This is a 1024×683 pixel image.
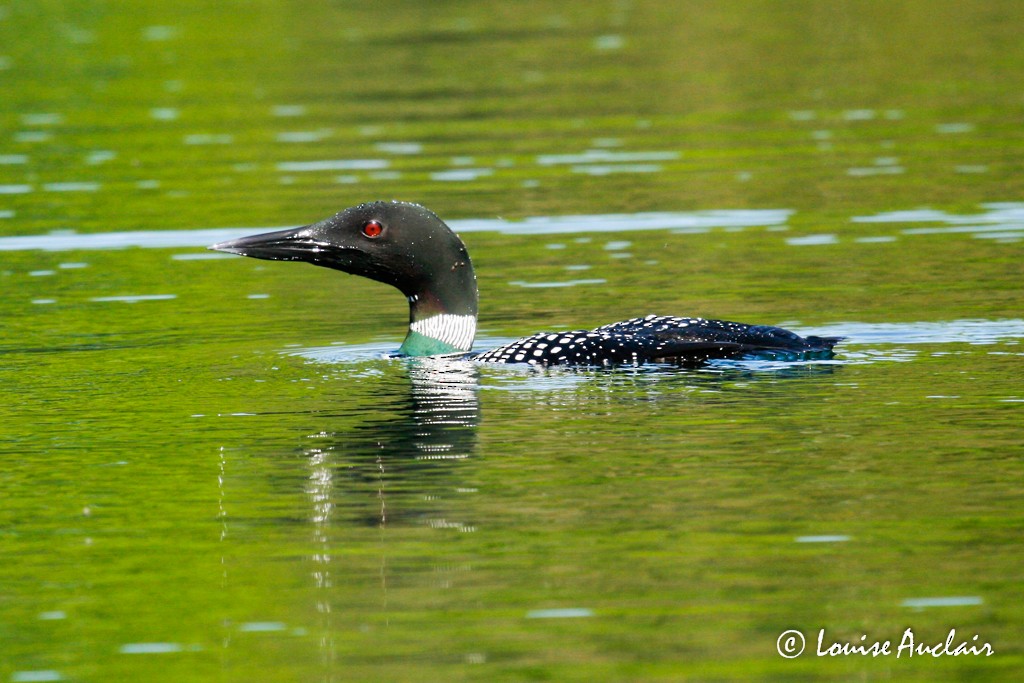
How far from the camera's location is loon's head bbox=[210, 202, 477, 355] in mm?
8805

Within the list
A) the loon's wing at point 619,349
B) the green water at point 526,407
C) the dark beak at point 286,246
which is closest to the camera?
the green water at point 526,407

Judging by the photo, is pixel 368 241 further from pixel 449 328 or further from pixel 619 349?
pixel 619 349

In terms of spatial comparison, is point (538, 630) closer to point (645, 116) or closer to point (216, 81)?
point (645, 116)

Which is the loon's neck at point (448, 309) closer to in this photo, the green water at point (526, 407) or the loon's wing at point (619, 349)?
the green water at point (526, 407)

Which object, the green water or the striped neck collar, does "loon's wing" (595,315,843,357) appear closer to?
the green water

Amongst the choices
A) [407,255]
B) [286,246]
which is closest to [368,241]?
[407,255]

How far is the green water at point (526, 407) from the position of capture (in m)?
4.89

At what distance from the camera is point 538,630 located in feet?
15.7

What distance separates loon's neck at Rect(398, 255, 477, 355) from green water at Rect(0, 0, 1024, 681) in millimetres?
253

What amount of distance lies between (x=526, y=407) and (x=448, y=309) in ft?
5.14

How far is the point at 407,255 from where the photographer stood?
8.87 metres

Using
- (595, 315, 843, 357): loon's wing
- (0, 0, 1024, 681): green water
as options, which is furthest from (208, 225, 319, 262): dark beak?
(595, 315, 843, 357): loon's wing

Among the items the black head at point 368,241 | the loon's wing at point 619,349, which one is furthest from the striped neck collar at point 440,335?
the loon's wing at point 619,349

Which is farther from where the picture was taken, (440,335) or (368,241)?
(440,335)
